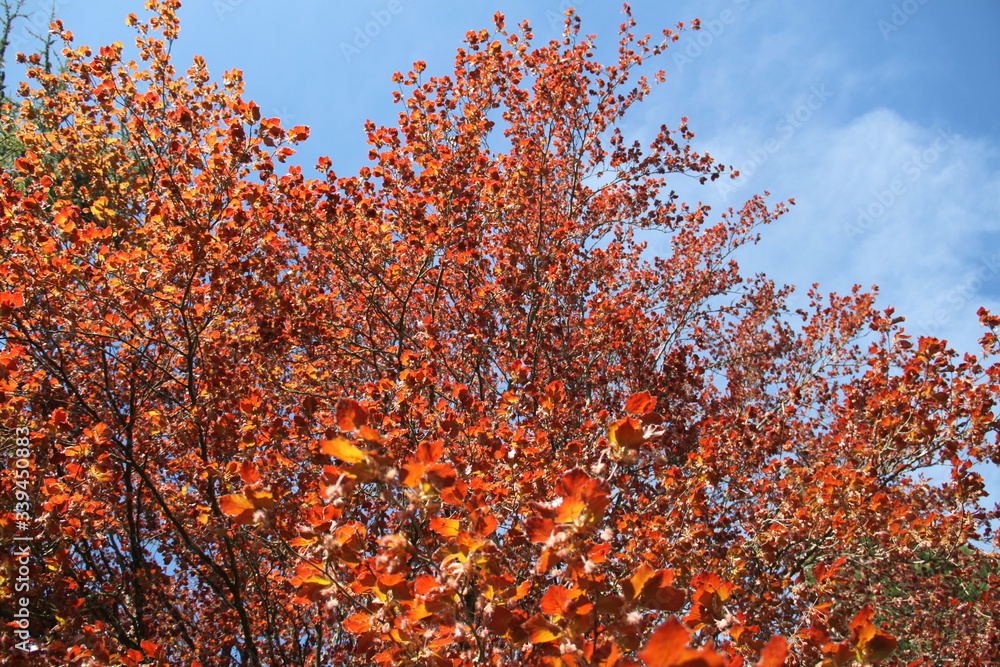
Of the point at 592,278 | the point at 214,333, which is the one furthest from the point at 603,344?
the point at 214,333

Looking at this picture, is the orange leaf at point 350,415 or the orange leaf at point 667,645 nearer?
the orange leaf at point 667,645

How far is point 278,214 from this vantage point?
5.32 metres

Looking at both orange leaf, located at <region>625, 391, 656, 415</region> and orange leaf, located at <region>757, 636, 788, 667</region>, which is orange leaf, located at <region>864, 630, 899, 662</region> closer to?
orange leaf, located at <region>757, 636, 788, 667</region>

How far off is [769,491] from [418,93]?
5812 mm

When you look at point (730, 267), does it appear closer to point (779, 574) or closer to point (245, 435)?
point (779, 574)

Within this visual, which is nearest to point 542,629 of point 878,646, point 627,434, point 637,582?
point 637,582

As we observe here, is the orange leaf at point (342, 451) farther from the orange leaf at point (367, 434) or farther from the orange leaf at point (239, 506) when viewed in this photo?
the orange leaf at point (239, 506)

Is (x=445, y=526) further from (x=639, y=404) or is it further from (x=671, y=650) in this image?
(x=671, y=650)
